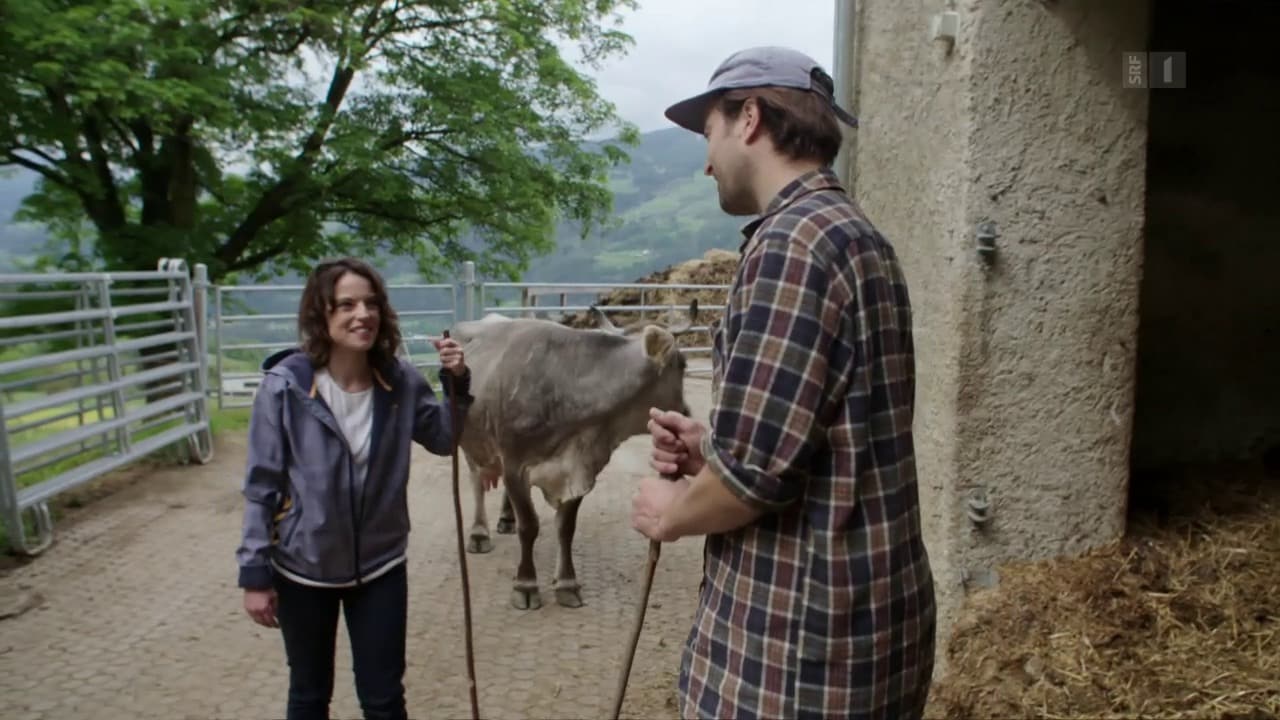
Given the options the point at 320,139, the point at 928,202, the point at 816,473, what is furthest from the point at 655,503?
the point at 320,139

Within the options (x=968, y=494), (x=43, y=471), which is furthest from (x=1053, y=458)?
(x=43, y=471)

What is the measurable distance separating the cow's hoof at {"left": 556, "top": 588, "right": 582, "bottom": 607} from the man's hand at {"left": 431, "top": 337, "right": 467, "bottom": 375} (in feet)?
8.46

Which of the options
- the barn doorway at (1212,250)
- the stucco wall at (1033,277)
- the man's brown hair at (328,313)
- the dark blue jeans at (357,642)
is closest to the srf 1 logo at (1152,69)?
the stucco wall at (1033,277)

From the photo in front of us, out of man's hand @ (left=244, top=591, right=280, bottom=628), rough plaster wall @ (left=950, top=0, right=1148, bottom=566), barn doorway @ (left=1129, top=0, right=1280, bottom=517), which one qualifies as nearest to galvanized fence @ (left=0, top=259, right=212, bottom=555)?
man's hand @ (left=244, top=591, right=280, bottom=628)

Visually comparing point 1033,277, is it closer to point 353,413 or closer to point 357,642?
point 353,413

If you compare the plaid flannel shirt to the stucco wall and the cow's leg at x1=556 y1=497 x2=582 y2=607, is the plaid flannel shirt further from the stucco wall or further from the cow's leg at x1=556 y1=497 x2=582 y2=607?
the cow's leg at x1=556 y1=497 x2=582 y2=607

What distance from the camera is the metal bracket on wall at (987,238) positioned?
3684mm

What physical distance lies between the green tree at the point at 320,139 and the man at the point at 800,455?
37.0ft

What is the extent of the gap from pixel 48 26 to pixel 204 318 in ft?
12.8

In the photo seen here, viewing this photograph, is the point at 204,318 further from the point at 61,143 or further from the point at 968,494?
the point at 968,494

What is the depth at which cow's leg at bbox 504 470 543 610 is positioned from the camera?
5.43 m

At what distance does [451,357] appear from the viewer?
3.25 meters

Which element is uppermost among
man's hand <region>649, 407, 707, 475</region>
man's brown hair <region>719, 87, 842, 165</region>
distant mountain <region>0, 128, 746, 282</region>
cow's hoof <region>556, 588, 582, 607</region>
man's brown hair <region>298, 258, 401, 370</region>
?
distant mountain <region>0, 128, 746, 282</region>

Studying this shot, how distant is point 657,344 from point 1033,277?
209 cm
